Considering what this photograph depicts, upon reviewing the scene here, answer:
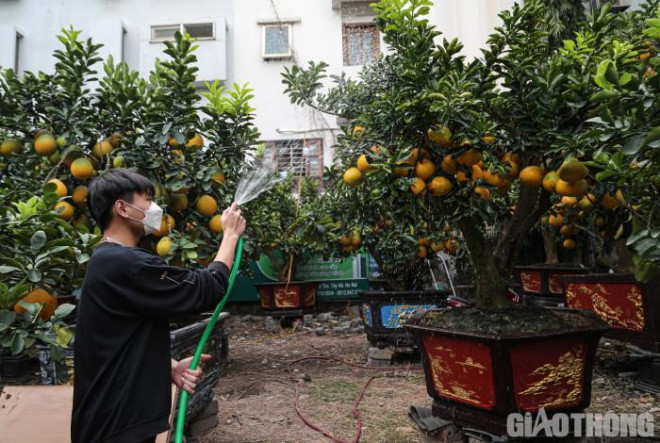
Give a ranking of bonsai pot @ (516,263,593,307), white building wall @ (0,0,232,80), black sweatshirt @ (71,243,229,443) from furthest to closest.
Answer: white building wall @ (0,0,232,80)
bonsai pot @ (516,263,593,307)
black sweatshirt @ (71,243,229,443)

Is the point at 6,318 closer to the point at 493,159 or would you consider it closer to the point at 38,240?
the point at 38,240

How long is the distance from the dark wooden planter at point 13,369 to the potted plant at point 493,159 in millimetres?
2573

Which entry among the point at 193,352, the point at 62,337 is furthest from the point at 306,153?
the point at 62,337

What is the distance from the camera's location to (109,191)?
1.61 meters

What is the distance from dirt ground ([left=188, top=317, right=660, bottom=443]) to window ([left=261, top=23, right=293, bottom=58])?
7.96 m

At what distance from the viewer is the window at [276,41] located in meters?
11.8

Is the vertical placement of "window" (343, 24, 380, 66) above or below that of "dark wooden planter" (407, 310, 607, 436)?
above

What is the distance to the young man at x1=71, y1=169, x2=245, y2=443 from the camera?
4.78 feet

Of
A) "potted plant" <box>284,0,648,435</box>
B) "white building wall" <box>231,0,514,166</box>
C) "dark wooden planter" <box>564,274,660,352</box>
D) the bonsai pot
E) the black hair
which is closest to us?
the black hair

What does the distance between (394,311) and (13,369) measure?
12.6 feet

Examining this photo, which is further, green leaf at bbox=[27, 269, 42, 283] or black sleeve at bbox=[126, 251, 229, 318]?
green leaf at bbox=[27, 269, 42, 283]

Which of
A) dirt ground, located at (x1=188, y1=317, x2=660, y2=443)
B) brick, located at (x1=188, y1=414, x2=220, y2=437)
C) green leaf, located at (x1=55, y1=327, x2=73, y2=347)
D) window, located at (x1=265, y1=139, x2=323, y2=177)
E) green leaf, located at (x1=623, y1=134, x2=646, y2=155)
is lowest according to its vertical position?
dirt ground, located at (x1=188, y1=317, x2=660, y2=443)

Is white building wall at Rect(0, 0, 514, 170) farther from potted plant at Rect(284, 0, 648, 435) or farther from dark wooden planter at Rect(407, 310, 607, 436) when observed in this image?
dark wooden planter at Rect(407, 310, 607, 436)

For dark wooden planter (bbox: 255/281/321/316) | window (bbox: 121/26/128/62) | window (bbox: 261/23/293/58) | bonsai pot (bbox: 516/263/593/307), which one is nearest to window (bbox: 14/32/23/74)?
window (bbox: 121/26/128/62)
